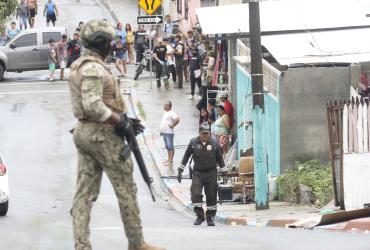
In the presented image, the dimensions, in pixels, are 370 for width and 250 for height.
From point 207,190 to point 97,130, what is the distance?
989cm

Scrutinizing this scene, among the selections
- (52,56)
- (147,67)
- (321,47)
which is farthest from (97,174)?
(147,67)

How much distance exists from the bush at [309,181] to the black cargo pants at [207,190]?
208 cm

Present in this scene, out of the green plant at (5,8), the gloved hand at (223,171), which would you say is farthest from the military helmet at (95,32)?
the green plant at (5,8)

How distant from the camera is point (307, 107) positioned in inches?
870

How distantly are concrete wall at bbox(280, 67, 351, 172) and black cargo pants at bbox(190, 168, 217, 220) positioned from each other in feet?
12.8

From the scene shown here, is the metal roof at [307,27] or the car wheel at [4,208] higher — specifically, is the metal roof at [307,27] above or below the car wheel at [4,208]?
above

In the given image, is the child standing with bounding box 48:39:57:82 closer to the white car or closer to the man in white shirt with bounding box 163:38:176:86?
the man in white shirt with bounding box 163:38:176:86

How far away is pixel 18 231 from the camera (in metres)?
14.0

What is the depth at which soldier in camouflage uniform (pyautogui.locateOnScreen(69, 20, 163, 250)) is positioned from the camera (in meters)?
8.73

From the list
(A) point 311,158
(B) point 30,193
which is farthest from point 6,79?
(A) point 311,158

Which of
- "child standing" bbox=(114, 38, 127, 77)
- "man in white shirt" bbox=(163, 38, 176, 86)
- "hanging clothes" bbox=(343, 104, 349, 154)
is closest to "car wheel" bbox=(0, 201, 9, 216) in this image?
"hanging clothes" bbox=(343, 104, 349, 154)

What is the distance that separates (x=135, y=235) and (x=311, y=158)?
13.2 m

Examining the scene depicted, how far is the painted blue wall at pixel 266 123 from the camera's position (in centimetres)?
2238

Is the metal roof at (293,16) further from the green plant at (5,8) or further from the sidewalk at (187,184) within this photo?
the green plant at (5,8)
